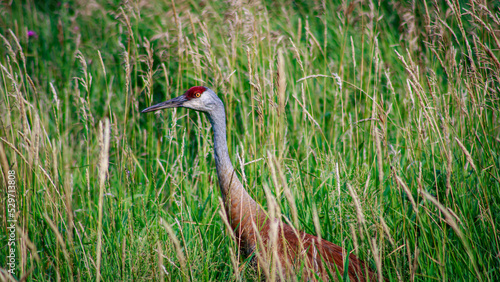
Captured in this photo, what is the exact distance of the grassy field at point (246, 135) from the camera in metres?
1.91

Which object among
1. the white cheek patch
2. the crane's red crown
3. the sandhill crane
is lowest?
the sandhill crane

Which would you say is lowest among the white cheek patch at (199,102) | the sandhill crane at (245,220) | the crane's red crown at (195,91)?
the sandhill crane at (245,220)

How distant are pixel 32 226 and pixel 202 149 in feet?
4.60

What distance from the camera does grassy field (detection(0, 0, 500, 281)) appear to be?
1.91 m

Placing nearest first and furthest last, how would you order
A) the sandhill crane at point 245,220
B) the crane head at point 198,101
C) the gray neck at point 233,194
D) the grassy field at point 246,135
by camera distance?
the grassy field at point 246,135 → the sandhill crane at point 245,220 → the gray neck at point 233,194 → the crane head at point 198,101

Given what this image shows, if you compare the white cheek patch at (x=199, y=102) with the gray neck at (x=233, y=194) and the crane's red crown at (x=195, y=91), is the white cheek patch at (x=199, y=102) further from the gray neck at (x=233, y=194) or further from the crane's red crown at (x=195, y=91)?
the gray neck at (x=233, y=194)

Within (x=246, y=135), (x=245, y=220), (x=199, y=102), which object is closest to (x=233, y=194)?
(x=245, y=220)

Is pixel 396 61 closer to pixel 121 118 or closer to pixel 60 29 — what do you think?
pixel 121 118

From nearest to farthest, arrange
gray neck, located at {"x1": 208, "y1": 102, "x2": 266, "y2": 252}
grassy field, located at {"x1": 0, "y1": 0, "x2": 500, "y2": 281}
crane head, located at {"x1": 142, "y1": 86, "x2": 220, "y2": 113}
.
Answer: grassy field, located at {"x1": 0, "y1": 0, "x2": 500, "y2": 281} → gray neck, located at {"x1": 208, "y1": 102, "x2": 266, "y2": 252} → crane head, located at {"x1": 142, "y1": 86, "x2": 220, "y2": 113}

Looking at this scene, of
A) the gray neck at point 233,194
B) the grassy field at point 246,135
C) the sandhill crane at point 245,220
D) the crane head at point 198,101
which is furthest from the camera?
the crane head at point 198,101

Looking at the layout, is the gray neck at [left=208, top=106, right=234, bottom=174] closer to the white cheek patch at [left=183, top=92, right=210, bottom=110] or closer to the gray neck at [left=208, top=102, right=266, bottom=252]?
the gray neck at [left=208, top=102, right=266, bottom=252]

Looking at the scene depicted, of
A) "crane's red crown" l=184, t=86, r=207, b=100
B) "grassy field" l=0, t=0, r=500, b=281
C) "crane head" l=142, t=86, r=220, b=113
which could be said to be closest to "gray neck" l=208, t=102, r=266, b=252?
"grassy field" l=0, t=0, r=500, b=281

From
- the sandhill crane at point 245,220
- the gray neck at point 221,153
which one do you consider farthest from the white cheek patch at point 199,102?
the gray neck at point 221,153

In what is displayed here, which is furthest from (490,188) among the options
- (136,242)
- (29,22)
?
(29,22)
